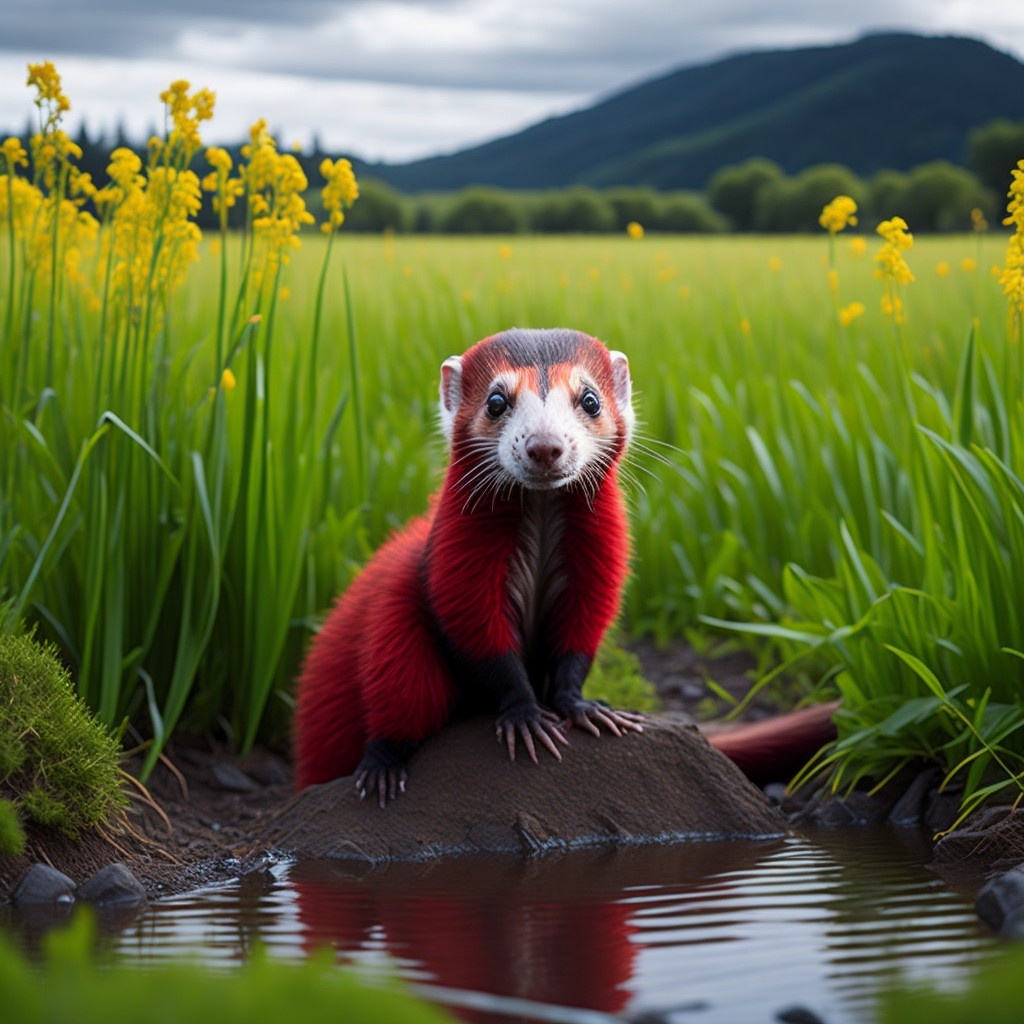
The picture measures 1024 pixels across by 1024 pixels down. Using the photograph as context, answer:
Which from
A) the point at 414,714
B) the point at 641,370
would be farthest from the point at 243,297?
the point at 641,370

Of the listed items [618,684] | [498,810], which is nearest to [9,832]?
[498,810]

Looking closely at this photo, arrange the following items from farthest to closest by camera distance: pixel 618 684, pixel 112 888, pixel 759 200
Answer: pixel 759 200 < pixel 618 684 < pixel 112 888

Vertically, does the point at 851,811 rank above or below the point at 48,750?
below

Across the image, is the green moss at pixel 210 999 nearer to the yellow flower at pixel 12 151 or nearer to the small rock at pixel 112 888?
the small rock at pixel 112 888

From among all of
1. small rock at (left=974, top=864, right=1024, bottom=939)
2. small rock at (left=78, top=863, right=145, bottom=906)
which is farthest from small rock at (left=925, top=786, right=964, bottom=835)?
small rock at (left=78, top=863, right=145, bottom=906)

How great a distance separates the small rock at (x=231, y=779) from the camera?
205 inches

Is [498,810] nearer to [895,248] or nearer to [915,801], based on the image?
[915,801]

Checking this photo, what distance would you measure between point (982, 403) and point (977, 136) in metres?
54.7

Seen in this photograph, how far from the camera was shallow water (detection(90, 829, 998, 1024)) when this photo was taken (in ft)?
8.91

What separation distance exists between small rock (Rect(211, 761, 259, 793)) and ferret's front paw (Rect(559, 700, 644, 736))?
146 centimetres

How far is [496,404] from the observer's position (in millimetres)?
3934

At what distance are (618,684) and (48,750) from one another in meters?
2.67

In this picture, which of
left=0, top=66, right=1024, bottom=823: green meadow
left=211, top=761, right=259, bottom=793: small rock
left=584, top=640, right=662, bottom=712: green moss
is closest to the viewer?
left=0, top=66, right=1024, bottom=823: green meadow

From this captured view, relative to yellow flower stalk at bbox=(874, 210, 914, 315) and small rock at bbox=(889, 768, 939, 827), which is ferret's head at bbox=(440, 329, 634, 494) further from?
small rock at bbox=(889, 768, 939, 827)
